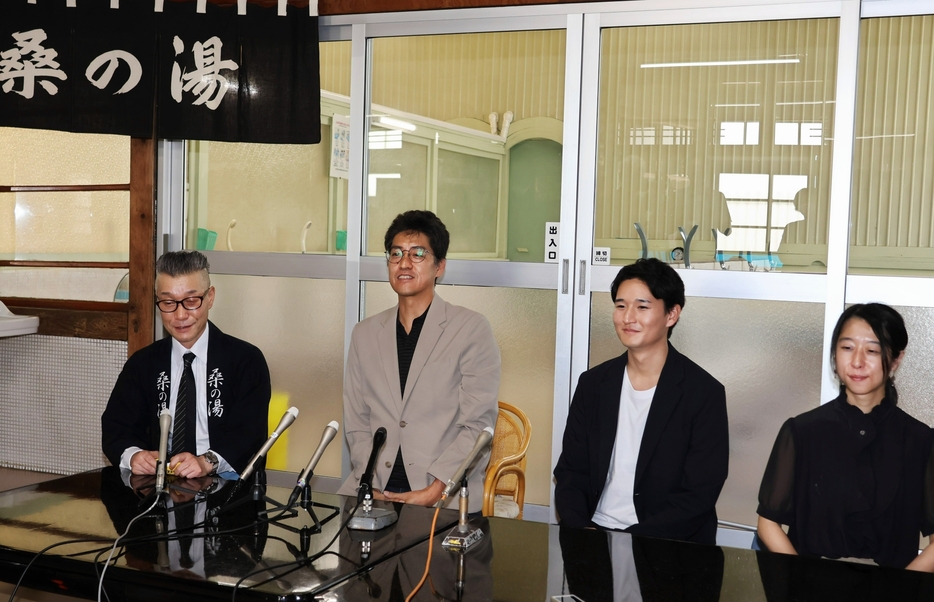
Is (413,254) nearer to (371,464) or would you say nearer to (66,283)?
(371,464)

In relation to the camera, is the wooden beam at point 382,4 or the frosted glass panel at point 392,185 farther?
the frosted glass panel at point 392,185

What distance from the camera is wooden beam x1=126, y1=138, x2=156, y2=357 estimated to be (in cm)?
405

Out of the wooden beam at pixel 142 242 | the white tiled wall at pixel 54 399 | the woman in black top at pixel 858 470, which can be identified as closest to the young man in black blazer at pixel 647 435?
the woman in black top at pixel 858 470

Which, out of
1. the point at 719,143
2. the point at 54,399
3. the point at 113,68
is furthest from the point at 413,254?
the point at 54,399

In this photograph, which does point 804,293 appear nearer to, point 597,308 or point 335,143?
point 597,308

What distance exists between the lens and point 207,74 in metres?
3.87

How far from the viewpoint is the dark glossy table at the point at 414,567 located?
1558mm

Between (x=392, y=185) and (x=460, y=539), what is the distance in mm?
2272

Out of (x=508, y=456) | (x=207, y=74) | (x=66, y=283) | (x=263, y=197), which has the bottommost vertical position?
(x=508, y=456)

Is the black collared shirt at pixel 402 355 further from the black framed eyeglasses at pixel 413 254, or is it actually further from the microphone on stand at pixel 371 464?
the microphone on stand at pixel 371 464

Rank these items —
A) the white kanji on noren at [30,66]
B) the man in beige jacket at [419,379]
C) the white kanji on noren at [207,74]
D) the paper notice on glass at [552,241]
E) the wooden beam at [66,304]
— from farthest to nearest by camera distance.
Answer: the wooden beam at [66,304], the white kanji on noren at [30,66], the white kanji on noren at [207,74], the paper notice on glass at [552,241], the man in beige jacket at [419,379]

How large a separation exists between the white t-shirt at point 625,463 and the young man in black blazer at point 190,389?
106cm

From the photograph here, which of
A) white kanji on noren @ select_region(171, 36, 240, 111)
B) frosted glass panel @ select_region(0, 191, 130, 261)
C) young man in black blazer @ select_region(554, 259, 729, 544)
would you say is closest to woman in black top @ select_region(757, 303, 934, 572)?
young man in black blazer @ select_region(554, 259, 729, 544)

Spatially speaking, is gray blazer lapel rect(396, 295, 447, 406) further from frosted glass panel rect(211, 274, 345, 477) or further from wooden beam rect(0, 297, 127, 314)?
wooden beam rect(0, 297, 127, 314)
